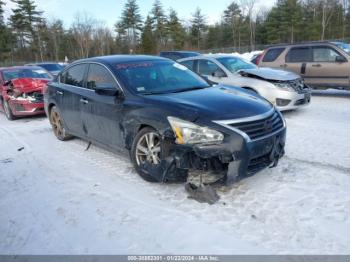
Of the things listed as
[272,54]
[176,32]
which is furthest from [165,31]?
[272,54]

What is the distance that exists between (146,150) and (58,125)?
328cm

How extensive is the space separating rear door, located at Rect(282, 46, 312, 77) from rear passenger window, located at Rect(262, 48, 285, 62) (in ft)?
1.03

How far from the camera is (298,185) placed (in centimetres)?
404

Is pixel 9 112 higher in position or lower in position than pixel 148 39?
lower

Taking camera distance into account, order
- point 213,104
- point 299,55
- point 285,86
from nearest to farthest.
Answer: point 213,104, point 285,86, point 299,55

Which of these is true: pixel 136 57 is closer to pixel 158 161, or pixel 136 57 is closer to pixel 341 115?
pixel 158 161

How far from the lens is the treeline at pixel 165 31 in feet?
169

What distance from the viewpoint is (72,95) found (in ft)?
18.9

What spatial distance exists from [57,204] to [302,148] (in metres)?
3.90

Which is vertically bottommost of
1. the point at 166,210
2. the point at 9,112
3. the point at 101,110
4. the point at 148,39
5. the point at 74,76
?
the point at 166,210

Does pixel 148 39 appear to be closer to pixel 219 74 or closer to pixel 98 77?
pixel 219 74

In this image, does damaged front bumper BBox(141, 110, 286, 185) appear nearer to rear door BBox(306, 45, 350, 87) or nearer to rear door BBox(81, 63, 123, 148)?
rear door BBox(81, 63, 123, 148)

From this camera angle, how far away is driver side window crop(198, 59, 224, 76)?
8.95 metres

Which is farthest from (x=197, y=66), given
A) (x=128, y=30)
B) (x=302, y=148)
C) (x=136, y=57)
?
(x=128, y=30)
